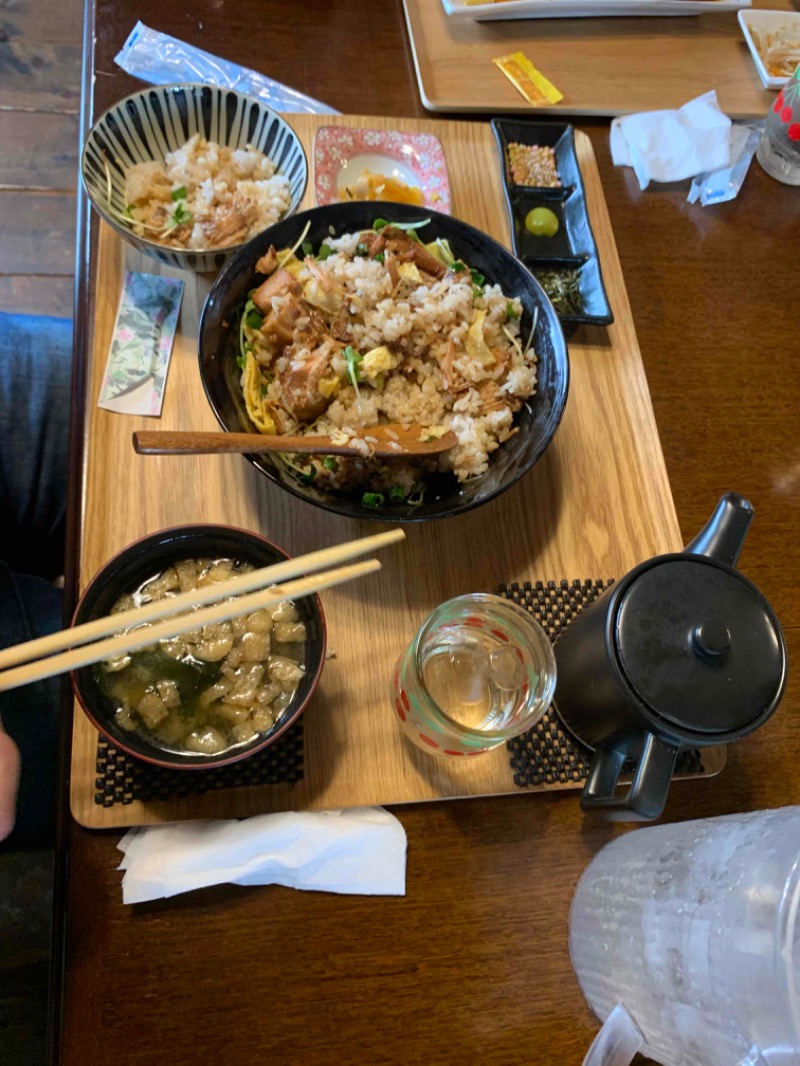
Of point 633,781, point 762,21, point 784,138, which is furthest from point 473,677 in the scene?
point 762,21

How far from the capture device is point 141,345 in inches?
48.3

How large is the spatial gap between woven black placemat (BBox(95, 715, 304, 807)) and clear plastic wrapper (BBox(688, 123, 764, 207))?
1.53 metres

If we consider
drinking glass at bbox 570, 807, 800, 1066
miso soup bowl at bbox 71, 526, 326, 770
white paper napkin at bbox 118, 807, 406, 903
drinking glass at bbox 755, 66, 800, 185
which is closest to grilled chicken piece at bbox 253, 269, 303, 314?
miso soup bowl at bbox 71, 526, 326, 770

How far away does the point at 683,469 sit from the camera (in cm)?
137

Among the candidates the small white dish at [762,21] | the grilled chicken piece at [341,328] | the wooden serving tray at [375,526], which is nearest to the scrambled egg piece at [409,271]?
the grilled chicken piece at [341,328]

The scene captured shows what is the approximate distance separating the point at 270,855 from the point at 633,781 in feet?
1.59

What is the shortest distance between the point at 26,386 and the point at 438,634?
98 cm

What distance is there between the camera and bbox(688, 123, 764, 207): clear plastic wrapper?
5.40ft

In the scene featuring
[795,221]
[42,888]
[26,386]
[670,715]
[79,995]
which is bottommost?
[42,888]

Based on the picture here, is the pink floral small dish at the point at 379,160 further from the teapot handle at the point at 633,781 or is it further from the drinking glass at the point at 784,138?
the teapot handle at the point at 633,781

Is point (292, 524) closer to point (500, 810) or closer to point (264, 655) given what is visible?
point (264, 655)

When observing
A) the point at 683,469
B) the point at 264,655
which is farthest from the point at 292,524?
the point at 683,469

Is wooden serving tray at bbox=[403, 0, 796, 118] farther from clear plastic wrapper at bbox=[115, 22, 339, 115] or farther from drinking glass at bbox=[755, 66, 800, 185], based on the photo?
clear plastic wrapper at bbox=[115, 22, 339, 115]

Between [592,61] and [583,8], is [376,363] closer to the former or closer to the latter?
[592,61]
